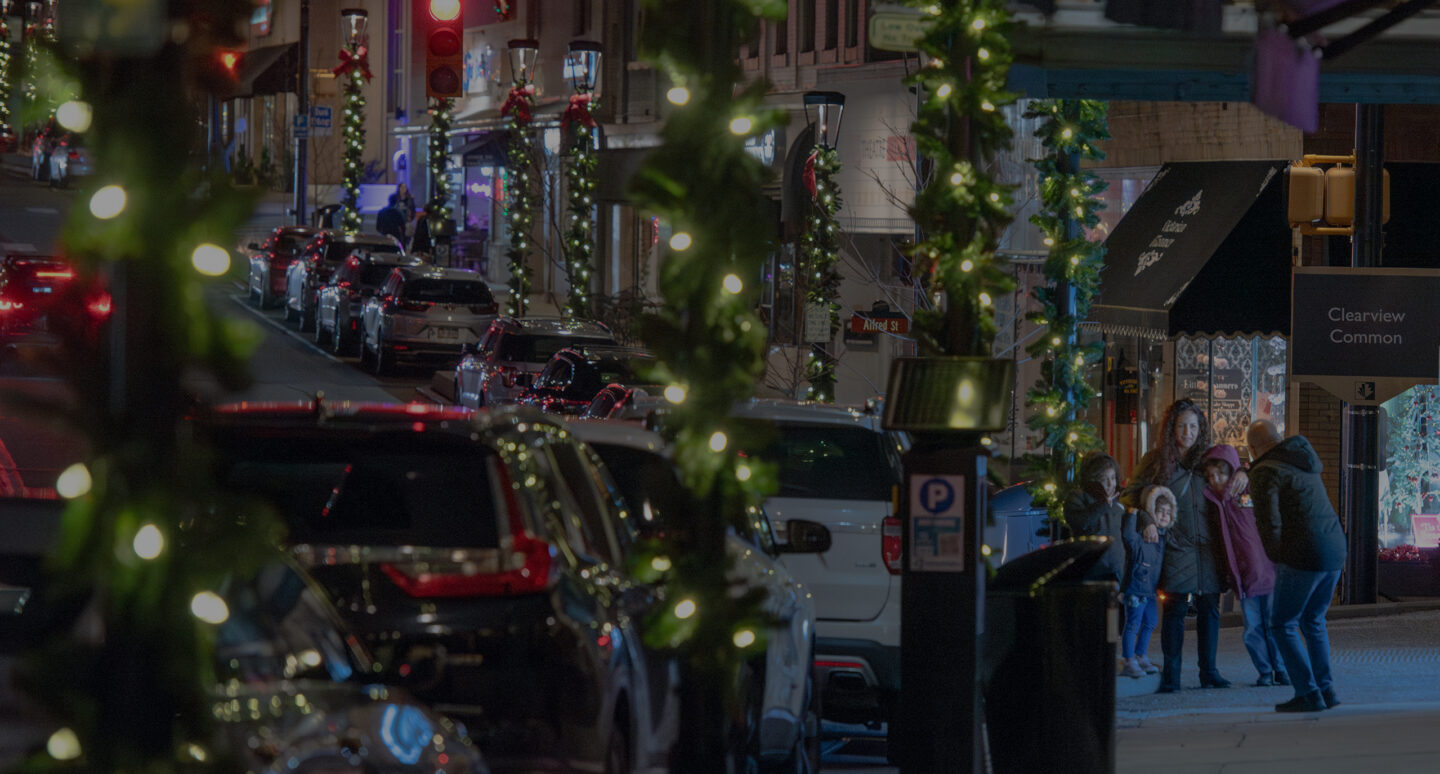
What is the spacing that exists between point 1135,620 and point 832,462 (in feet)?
10.3

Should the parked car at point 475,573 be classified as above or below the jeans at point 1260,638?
above

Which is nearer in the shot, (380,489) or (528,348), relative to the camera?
(380,489)

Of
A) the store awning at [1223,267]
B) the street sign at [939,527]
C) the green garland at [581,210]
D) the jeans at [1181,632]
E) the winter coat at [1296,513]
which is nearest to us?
the street sign at [939,527]

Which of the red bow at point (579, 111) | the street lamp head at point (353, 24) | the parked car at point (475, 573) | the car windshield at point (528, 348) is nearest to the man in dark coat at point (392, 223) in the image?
the street lamp head at point (353, 24)

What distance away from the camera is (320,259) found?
34.3 meters

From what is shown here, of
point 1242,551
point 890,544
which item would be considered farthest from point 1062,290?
point 890,544

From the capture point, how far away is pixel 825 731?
36.1ft

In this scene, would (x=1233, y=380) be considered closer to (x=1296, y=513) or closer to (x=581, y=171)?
(x=1296, y=513)

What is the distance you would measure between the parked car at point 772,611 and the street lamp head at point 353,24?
2809cm

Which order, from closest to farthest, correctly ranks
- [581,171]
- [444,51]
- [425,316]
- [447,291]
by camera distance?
[444,51], [425,316], [447,291], [581,171]

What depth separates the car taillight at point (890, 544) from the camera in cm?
997

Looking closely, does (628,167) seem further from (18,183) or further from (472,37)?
(18,183)

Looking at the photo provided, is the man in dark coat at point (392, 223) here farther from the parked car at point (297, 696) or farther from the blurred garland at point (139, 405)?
the blurred garland at point (139, 405)

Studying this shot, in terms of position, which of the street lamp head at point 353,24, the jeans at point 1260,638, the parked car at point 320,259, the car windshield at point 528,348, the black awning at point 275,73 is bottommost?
the jeans at point 1260,638
